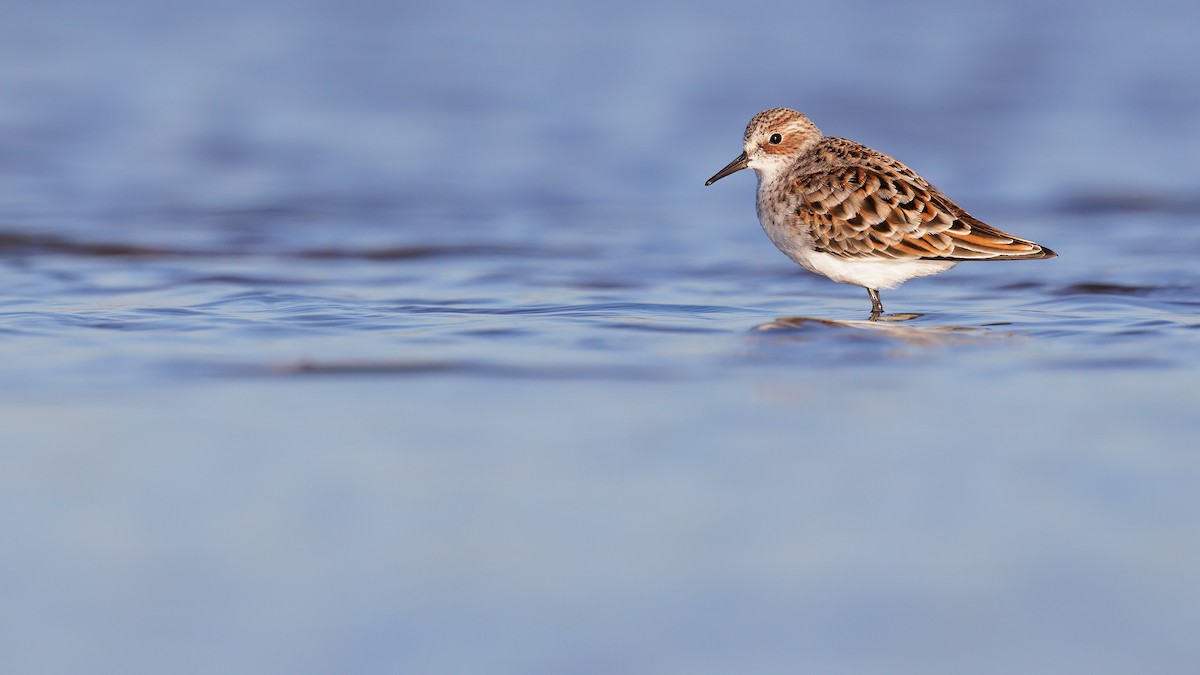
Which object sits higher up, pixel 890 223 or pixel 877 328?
pixel 890 223

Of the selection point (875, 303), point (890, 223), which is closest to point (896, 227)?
point (890, 223)

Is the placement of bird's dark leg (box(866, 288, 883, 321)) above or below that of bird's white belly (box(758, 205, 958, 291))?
below

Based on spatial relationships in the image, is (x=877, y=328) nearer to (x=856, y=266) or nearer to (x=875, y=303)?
(x=856, y=266)

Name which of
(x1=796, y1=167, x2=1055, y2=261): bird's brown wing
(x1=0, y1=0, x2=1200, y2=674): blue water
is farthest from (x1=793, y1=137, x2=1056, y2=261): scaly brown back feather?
(x1=0, y1=0, x2=1200, y2=674): blue water

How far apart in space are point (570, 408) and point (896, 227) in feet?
8.93

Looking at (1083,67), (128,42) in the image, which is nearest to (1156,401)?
(1083,67)

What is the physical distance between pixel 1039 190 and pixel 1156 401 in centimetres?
652

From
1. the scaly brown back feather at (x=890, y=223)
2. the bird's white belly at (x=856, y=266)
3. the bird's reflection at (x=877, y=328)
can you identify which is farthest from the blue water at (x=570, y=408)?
the scaly brown back feather at (x=890, y=223)

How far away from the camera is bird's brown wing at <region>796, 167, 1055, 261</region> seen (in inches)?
295

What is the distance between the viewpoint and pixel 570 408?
5.52m

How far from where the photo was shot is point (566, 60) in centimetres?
1705

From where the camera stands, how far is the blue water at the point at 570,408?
3641mm

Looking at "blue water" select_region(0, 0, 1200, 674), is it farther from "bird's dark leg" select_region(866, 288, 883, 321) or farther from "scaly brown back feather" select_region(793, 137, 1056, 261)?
"scaly brown back feather" select_region(793, 137, 1056, 261)

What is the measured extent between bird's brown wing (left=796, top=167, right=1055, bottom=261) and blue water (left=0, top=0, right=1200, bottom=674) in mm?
352
